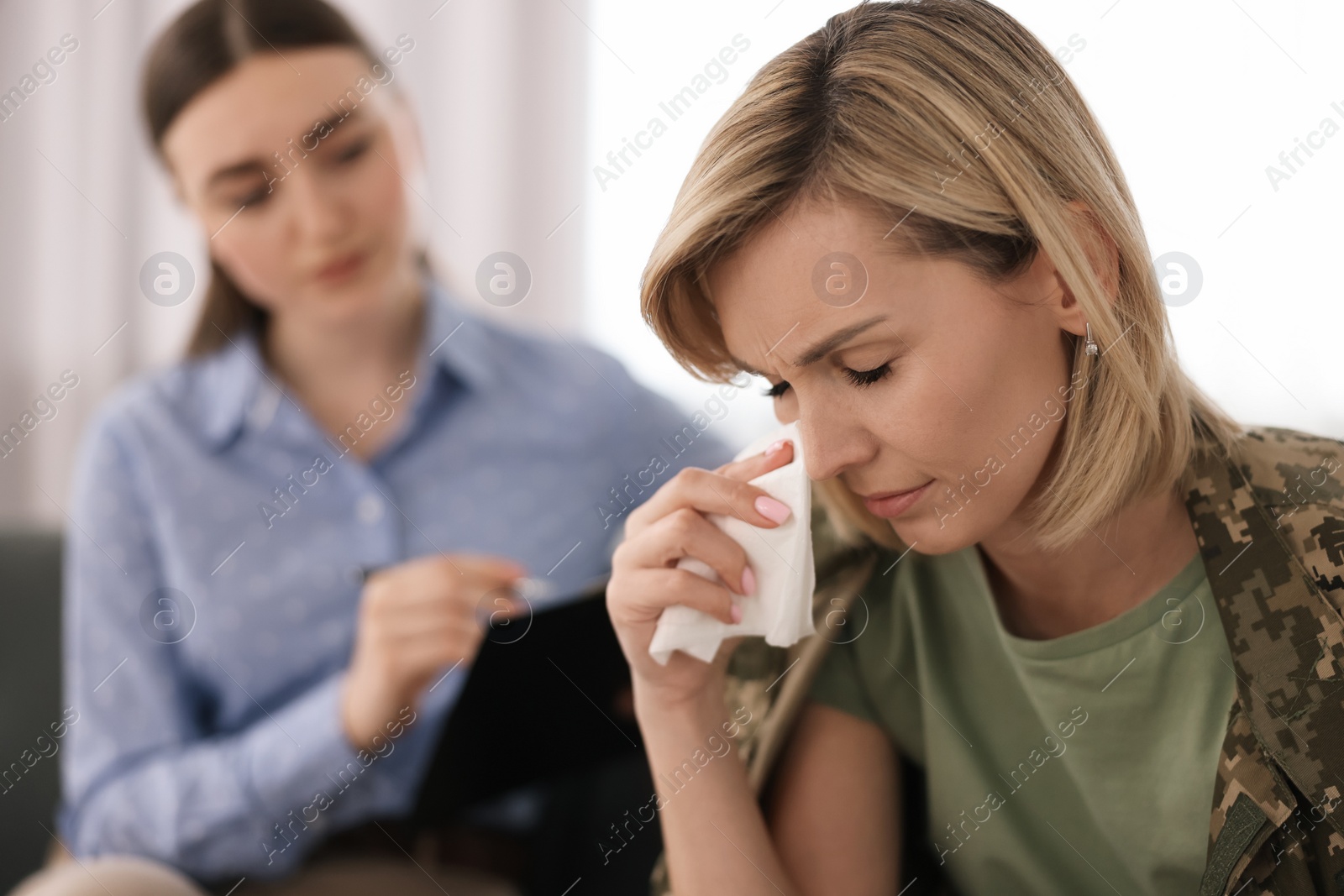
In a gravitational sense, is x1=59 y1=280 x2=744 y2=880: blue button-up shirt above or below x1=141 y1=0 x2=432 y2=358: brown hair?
below

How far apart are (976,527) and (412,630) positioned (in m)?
0.72

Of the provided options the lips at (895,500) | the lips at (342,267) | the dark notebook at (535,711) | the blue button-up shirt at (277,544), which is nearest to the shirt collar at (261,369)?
the blue button-up shirt at (277,544)

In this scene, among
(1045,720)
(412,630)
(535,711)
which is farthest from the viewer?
(412,630)

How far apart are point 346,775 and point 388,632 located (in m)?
0.20

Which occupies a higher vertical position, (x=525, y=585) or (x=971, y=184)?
(x=971, y=184)

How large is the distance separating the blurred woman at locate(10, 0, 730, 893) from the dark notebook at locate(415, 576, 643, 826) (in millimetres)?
130

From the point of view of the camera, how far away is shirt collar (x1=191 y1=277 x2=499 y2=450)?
4.17ft

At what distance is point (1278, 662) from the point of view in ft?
2.13

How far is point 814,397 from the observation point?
2.14 ft

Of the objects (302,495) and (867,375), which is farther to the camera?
(302,495)

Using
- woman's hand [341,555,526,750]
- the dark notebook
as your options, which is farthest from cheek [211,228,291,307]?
the dark notebook

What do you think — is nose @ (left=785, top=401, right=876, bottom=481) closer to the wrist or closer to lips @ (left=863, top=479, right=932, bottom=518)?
lips @ (left=863, top=479, right=932, bottom=518)

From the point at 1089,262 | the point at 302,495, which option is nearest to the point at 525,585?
the point at 302,495

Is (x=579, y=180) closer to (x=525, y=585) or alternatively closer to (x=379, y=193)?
(x=379, y=193)
